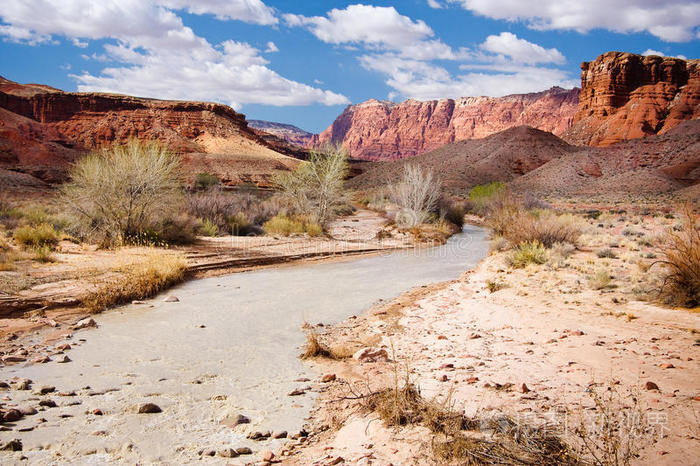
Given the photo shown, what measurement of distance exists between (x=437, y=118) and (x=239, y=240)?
16924 cm

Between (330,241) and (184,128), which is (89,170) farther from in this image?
(184,128)

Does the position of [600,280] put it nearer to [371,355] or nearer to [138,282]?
[371,355]

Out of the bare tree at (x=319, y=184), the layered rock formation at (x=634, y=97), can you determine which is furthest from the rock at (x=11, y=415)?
the layered rock formation at (x=634, y=97)

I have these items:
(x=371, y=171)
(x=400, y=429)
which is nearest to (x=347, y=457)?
(x=400, y=429)

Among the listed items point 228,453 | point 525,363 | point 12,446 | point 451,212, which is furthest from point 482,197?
point 12,446

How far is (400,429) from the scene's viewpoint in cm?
433

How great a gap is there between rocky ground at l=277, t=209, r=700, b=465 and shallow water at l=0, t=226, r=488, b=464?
77cm

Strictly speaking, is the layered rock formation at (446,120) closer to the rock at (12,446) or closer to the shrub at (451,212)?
the shrub at (451,212)

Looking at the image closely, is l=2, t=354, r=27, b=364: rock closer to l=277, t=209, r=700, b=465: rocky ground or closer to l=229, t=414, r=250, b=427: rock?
l=229, t=414, r=250, b=427: rock

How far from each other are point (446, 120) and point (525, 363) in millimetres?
180211

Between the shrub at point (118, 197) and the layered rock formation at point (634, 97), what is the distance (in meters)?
92.1

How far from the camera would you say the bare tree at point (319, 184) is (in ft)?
81.1

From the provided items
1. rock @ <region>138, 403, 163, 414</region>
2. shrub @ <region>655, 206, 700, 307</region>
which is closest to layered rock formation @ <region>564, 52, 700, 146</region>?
shrub @ <region>655, 206, 700, 307</region>

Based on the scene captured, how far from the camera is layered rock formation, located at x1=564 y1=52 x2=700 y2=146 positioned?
291ft
